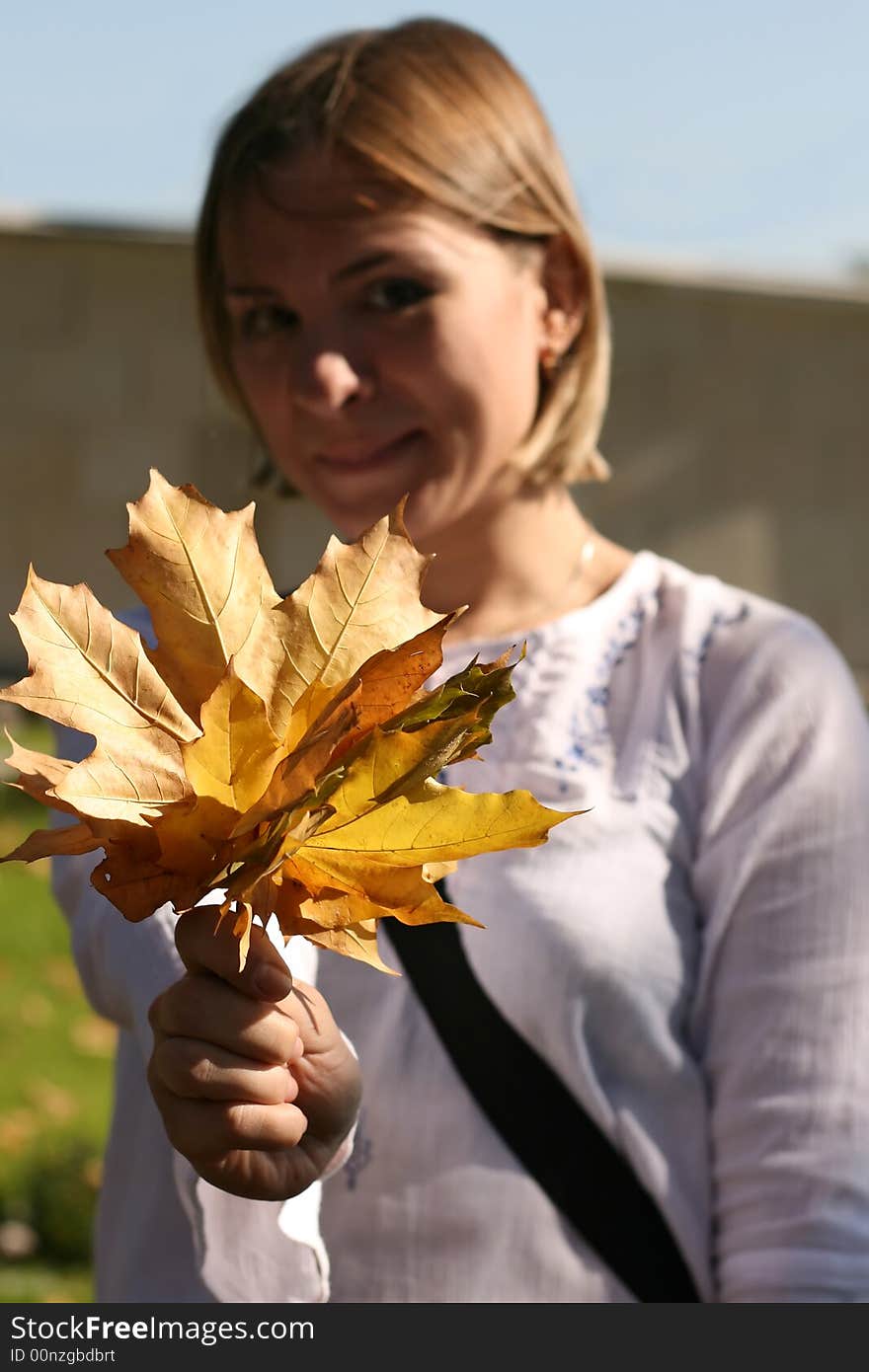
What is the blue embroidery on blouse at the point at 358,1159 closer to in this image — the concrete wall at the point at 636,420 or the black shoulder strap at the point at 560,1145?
the black shoulder strap at the point at 560,1145

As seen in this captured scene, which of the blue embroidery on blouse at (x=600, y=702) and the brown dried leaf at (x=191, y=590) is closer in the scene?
the brown dried leaf at (x=191, y=590)

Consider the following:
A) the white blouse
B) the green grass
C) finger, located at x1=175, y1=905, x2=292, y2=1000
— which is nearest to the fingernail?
finger, located at x1=175, y1=905, x2=292, y2=1000

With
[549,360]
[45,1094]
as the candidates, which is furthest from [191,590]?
[45,1094]

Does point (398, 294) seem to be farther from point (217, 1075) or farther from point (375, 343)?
point (217, 1075)

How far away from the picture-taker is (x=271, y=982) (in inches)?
36.5

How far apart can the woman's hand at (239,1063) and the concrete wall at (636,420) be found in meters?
6.45

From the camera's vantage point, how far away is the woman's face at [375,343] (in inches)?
61.2

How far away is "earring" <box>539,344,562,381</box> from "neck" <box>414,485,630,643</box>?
0.44 ft

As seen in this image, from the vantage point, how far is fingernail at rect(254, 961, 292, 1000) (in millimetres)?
923

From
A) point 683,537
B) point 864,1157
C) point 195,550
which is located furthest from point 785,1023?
point 683,537

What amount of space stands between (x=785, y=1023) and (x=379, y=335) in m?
0.79

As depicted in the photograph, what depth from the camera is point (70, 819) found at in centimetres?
166

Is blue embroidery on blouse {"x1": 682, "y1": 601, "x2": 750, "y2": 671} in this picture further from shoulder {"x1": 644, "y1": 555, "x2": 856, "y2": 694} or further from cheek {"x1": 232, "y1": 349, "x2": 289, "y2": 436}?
cheek {"x1": 232, "y1": 349, "x2": 289, "y2": 436}

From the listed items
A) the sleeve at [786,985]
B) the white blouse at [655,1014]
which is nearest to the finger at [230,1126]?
the white blouse at [655,1014]
